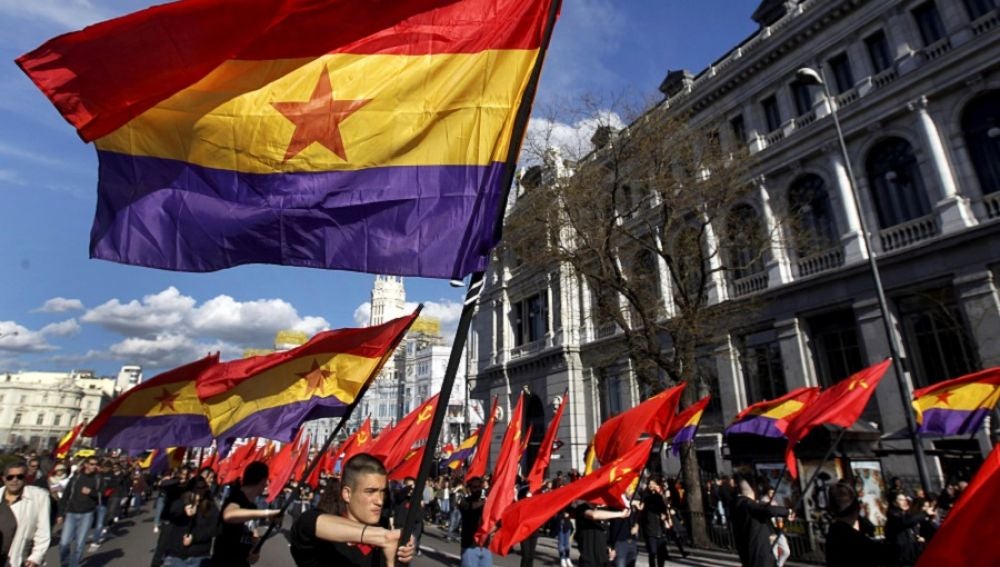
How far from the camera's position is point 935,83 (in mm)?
16891

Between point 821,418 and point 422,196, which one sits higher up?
point 422,196

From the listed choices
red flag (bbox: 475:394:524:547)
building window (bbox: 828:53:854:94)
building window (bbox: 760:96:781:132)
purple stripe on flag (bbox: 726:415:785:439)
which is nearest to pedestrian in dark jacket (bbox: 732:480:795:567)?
red flag (bbox: 475:394:524:547)

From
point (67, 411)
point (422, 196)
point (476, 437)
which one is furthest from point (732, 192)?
point (67, 411)

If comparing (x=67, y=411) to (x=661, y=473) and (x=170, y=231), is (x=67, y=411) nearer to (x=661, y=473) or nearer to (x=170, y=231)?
(x=661, y=473)

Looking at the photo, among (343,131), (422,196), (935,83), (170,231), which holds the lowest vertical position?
(170,231)

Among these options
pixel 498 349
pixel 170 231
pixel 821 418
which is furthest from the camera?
pixel 498 349

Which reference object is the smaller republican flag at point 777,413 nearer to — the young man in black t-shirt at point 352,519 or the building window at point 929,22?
the young man in black t-shirt at point 352,519

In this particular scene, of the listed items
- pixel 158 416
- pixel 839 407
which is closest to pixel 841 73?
pixel 839 407

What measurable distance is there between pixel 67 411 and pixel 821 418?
139367 millimetres

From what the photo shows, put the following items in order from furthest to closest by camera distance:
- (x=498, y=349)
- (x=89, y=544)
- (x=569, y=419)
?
(x=498, y=349) < (x=569, y=419) < (x=89, y=544)

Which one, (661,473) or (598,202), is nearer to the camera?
(598,202)

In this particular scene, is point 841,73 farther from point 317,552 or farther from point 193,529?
point 317,552

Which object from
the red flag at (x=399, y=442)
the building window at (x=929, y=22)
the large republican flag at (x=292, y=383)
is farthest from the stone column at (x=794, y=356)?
the large republican flag at (x=292, y=383)

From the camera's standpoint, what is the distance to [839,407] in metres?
9.09
